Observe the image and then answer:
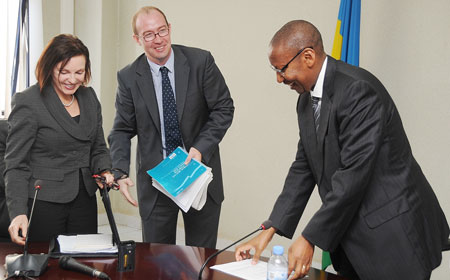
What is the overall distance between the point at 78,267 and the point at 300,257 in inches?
30.2

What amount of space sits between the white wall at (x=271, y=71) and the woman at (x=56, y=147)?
2032mm

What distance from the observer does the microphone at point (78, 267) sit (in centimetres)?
179

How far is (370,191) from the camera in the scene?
5.78 feet

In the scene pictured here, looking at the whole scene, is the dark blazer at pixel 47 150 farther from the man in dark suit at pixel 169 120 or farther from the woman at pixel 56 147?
the man in dark suit at pixel 169 120

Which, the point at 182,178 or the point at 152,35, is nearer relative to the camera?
the point at 182,178

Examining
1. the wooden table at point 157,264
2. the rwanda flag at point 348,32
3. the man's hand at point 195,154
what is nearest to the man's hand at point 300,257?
the wooden table at point 157,264

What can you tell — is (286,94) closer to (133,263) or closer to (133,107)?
(133,107)

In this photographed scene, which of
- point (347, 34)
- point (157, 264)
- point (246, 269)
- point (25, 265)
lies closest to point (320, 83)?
point (246, 269)

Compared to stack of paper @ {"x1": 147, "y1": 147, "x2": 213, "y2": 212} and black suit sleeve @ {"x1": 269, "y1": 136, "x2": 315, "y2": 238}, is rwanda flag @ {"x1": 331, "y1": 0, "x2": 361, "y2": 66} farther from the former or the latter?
black suit sleeve @ {"x1": 269, "y1": 136, "x2": 315, "y2": 238}

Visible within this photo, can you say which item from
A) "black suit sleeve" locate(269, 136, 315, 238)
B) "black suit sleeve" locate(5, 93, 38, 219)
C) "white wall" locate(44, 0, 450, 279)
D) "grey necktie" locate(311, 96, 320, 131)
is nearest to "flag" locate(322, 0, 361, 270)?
"white wall" locate(44, 0, 450, 279)

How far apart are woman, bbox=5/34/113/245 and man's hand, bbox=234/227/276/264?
76cm

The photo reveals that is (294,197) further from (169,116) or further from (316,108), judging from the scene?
(169,116)

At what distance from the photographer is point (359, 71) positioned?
182 cm

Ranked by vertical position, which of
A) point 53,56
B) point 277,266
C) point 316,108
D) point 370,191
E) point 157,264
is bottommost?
point 157,264
